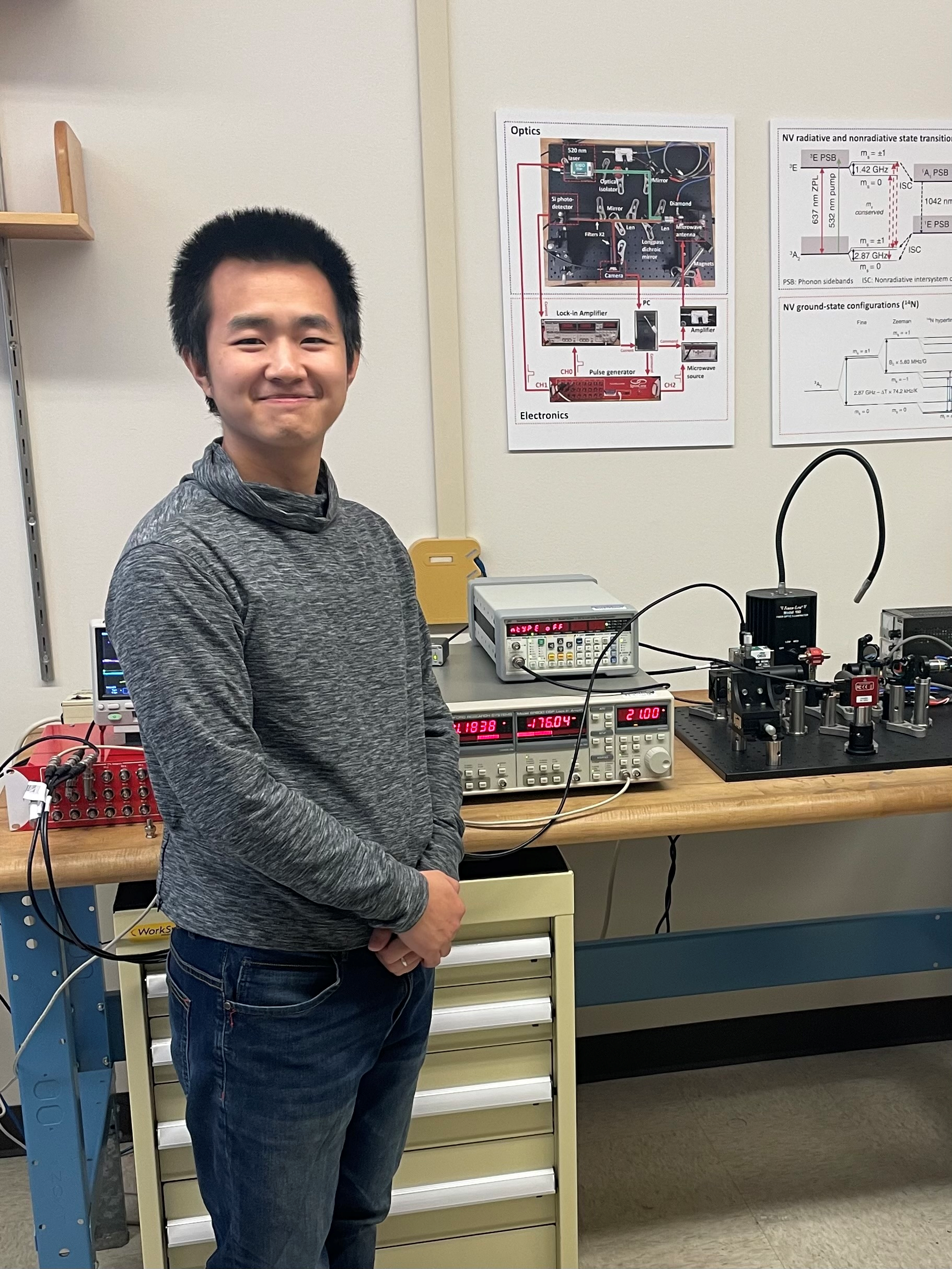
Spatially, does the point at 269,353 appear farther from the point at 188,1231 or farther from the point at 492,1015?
the point at 188,1231

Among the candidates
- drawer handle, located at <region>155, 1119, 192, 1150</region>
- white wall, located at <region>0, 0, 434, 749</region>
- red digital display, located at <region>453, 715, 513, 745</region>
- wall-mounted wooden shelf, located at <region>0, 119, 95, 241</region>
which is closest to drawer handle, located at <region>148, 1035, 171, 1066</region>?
drawer handle, located at <region>155, 1119, 192, 1150</region>

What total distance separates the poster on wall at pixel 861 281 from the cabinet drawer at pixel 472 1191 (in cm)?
151

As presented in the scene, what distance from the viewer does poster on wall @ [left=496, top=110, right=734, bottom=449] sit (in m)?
1.88

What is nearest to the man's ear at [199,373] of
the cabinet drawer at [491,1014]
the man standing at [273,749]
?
the man standing at [273,749]

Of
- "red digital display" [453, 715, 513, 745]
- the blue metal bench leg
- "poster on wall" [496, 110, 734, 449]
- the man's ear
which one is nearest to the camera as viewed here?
the man's ear

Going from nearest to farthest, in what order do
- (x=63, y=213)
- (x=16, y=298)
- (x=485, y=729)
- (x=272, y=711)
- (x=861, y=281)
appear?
(x=272, y=711) < (x=485, y=729) < (x=63, y=213) < (x=16, y=298) < (x=861, y=281)

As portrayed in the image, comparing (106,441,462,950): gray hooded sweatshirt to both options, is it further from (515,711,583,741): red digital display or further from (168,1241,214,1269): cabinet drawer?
(168,1241,214,1269): cabinet drawer

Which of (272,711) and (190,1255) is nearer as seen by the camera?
(272,711)

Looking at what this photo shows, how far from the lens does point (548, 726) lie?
1.38 m

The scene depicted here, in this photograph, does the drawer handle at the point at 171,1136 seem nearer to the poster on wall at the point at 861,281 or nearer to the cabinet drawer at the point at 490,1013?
the cabinet drawer at the point at 490,1013

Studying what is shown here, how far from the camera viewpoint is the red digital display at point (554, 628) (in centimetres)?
145

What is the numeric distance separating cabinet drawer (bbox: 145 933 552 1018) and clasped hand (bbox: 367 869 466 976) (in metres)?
0.29

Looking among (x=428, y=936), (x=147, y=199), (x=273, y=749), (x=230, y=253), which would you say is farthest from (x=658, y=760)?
(x=147, y=199)

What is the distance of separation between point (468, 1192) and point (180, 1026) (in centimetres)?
62
